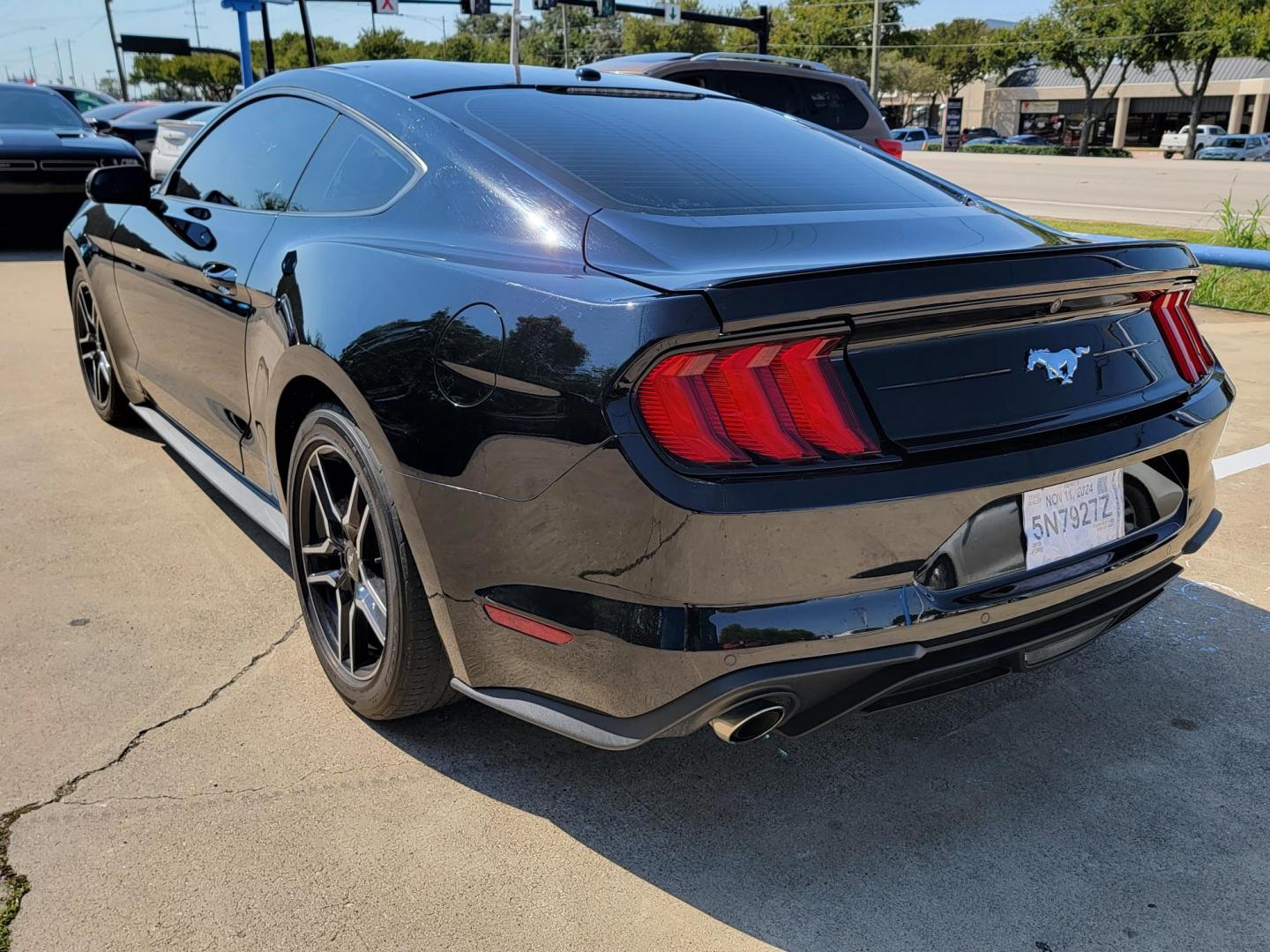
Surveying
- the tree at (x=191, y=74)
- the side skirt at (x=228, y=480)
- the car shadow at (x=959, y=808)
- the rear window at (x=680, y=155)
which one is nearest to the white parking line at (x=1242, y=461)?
the car shadow at (x=959, y=808)

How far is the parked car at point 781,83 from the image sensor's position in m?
9.27

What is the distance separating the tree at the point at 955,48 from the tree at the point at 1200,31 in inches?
894

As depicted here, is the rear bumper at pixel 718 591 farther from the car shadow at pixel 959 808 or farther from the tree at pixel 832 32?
the tree at pixel 832 32

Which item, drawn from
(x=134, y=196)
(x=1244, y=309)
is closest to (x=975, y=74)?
(x=1244, y=309)

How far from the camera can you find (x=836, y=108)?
33.4 ft

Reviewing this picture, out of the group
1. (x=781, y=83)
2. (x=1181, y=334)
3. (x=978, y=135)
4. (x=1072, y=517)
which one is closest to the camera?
(x=1072, y=517)

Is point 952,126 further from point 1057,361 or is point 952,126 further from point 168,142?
point 1057,361

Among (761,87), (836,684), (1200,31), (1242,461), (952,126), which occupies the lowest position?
(952,126)

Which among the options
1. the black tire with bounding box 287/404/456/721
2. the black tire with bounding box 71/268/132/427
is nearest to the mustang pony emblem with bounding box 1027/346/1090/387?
the black tire with bounding box 287/404/456/721

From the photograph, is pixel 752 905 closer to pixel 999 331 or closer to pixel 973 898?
pixel 973 898

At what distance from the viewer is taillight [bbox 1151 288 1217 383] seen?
99.9 inches

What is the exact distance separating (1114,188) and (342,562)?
22.1 metres

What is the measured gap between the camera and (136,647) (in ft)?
10.5

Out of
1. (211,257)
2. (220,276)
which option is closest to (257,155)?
(211,257)
